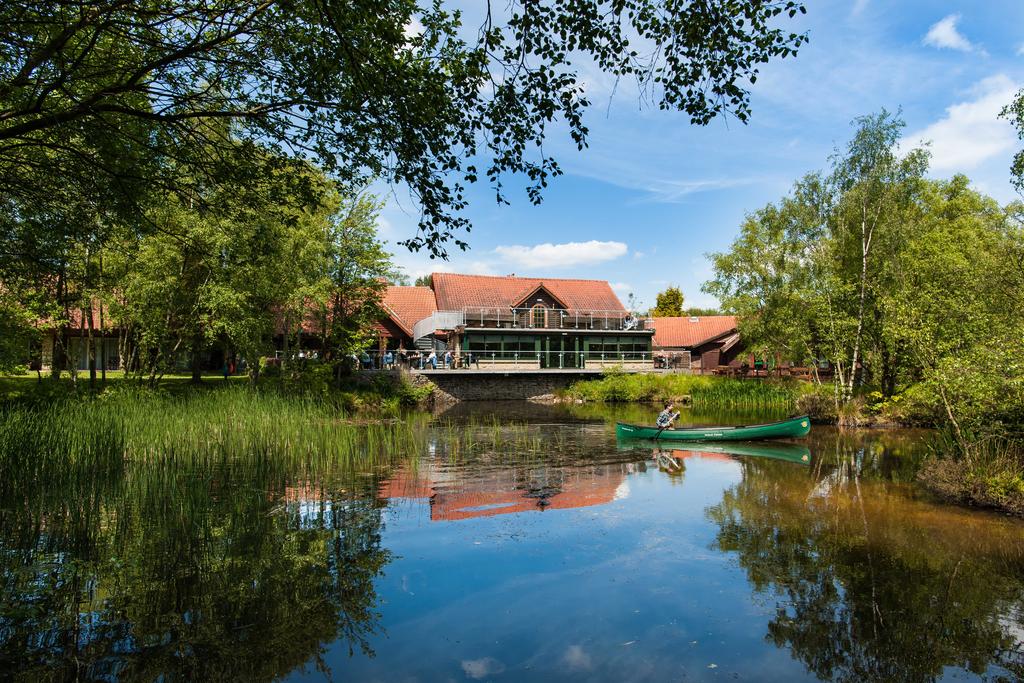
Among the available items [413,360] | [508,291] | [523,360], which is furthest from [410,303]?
[523,360]

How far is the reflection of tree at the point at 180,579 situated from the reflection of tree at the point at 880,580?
4239mm

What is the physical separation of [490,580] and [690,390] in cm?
2902

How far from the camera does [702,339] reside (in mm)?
53688

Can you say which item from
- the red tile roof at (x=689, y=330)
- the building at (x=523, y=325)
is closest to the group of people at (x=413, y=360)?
the building at (x=523, y=325)

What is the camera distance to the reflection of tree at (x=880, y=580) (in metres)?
5.65

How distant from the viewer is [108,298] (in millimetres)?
19453

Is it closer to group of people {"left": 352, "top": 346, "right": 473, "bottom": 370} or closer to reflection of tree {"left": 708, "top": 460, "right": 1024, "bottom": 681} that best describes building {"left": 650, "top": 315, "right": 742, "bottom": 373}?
group of people {"left": 352, "top": 346, "right": 473, "bottom": 370}

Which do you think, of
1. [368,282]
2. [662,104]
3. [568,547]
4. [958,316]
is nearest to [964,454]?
[958,316]

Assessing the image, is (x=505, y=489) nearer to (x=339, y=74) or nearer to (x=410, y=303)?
(x=339, y=74)

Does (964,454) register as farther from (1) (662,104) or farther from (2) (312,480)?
(2) (312,480)

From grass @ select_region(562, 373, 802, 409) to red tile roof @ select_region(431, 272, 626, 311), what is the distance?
9.90 metres

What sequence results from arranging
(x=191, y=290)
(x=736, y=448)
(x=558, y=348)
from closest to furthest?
(x=736, y=448) < (x=191, y=290) < (x=558, y=348)

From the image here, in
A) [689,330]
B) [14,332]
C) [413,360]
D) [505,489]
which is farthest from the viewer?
[689,330]

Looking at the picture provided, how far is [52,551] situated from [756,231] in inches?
1320
